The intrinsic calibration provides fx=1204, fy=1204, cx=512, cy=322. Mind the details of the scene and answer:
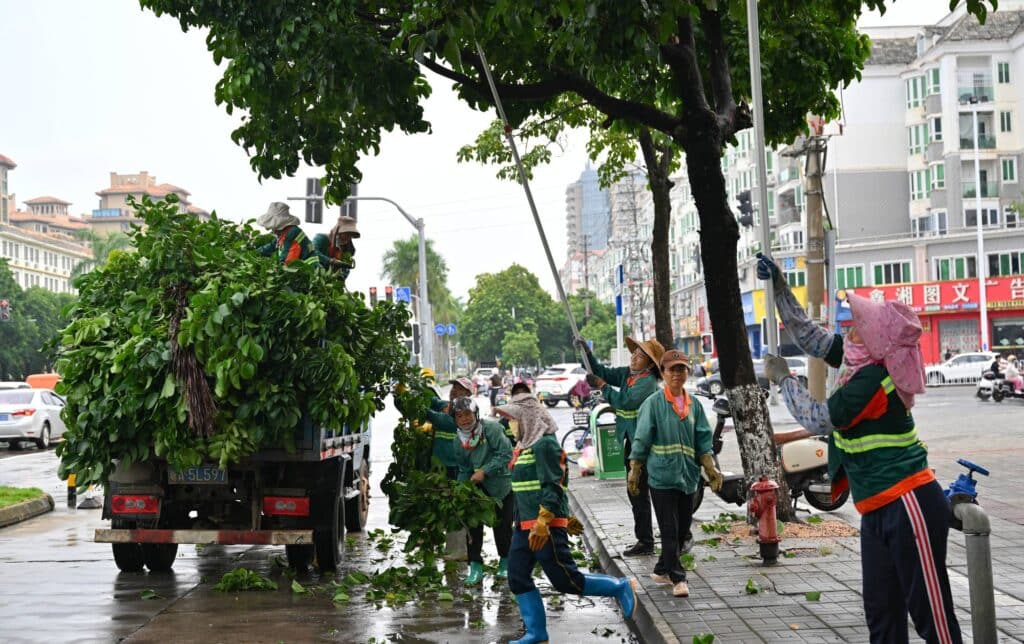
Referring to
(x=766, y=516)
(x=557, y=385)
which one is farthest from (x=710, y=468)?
(x=557, y=385)

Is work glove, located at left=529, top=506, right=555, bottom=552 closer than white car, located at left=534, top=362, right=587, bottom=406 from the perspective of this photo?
Yes

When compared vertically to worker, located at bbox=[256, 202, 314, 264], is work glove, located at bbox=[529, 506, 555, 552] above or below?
below

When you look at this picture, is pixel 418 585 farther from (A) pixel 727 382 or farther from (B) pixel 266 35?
(B) pixel 266 35

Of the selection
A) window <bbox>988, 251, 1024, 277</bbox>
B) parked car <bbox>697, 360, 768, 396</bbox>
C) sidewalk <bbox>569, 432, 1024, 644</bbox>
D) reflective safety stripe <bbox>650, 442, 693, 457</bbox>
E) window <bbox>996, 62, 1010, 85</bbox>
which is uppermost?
window <bbox>996, 62, 1010, 85</bbox>

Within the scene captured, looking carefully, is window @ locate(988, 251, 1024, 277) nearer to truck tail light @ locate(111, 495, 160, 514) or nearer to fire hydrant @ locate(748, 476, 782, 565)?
fire hydrant @ locate(748, 476, 782, 565)

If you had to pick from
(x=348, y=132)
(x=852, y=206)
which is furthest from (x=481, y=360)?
(x=348, y=132)

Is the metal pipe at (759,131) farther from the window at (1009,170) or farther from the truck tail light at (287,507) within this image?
the window at (1009,170)

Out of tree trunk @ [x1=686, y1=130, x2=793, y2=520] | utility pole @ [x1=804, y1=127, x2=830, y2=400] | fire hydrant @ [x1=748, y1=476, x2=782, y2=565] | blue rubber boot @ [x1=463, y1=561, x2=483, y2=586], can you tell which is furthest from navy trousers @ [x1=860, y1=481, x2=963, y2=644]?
utility pole @ [x1=804, y1=127, x2=830, y2=400]

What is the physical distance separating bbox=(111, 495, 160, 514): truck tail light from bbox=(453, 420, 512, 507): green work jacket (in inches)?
95.4

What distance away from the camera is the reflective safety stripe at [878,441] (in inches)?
199

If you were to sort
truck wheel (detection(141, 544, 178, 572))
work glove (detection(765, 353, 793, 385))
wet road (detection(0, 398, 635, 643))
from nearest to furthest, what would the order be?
work glove (detection(765, 353, 793, 385)) → wet road (detection(0, 398, 635, 643)) → truck wheel (detection(141, 544, 178, 572))

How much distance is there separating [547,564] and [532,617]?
1.05 ft

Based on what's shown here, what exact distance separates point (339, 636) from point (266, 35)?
18.3 ft

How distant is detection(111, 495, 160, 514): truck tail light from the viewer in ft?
30.4
